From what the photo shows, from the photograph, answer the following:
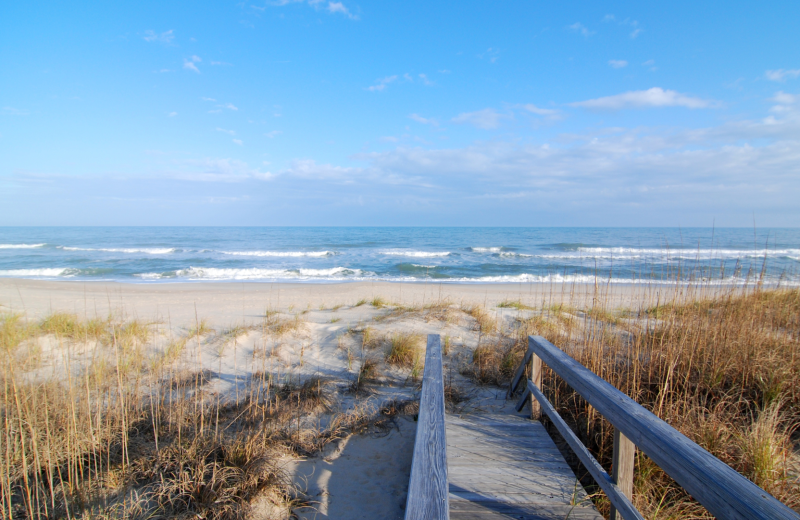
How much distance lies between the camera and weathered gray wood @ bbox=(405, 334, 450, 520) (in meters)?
1.59

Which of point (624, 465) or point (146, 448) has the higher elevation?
point (624, 465)

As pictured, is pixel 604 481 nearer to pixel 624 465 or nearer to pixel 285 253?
pixel 624 465

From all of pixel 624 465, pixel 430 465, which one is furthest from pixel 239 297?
pixel 624 465

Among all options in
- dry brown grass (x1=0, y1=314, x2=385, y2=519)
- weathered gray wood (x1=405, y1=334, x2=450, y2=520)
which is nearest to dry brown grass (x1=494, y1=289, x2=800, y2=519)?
weathered gray wood (x1=405, y1=334, x2=450, y2=520)

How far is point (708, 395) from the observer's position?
3.72m

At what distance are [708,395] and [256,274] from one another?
65.0 ft

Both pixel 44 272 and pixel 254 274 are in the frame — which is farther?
pixel 254 274

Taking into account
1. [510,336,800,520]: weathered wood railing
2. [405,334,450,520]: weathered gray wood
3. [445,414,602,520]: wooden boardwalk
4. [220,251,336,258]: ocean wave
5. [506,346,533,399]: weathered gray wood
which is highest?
[510,336,800,520]: weathered wood railing

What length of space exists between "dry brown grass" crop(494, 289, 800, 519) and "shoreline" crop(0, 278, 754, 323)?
12.0 feet

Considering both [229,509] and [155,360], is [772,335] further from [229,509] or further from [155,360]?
[155,360]

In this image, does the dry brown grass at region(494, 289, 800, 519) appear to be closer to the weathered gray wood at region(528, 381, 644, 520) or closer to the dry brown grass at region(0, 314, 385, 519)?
the weathered gray wood at region(528, 381, 644, 520)

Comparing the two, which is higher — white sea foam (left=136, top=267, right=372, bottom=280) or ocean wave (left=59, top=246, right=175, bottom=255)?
ocean wave (left=59, top=246, right=175, bottom=255)

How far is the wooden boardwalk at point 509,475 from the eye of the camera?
242 centimetres

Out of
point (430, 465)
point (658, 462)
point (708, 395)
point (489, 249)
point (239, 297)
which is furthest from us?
point (489, 249)
